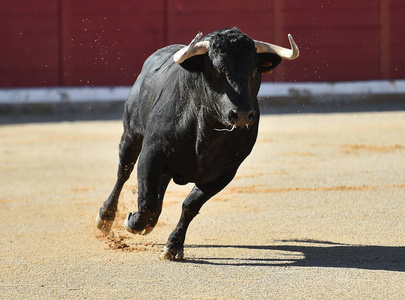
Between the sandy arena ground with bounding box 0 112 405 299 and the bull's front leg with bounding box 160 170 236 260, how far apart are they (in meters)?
0.10

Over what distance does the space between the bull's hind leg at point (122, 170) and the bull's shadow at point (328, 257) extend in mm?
786

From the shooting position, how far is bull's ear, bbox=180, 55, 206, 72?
3646 mm

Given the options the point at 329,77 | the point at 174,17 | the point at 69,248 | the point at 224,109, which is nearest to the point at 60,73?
the point at 174,17

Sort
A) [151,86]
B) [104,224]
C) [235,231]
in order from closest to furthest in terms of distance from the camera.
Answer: [151,86]
[235,231]
[104,224]

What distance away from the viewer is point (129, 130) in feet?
15.4

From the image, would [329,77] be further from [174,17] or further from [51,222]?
[51,222]

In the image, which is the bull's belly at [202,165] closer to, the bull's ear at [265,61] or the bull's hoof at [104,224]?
the bull's ear at [265,61]

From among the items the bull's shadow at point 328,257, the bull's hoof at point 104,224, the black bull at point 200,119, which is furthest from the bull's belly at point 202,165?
the bull's hoof at point 104,224

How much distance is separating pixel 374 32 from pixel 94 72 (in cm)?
424

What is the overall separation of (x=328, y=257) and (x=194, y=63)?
3.43ft

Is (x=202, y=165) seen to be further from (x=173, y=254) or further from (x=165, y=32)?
(x=165, y=32)

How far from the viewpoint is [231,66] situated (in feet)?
11.4

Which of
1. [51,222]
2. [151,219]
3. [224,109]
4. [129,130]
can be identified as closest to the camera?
[224,109]

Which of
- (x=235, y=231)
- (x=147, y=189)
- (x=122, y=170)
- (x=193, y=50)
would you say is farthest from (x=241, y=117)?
(x=122, y=170)
